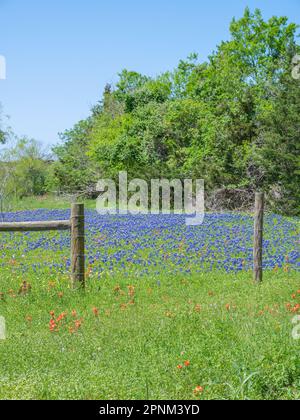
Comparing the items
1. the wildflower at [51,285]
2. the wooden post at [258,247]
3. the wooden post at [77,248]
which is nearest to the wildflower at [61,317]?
the wooden post at [77,248]

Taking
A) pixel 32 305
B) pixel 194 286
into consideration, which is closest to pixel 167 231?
pixel 194 286

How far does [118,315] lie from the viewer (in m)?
7.93

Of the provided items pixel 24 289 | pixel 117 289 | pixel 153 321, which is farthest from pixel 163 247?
pixel 153 321

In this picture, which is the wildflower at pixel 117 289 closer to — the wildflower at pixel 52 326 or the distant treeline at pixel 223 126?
the wildflower at pixel 52 326

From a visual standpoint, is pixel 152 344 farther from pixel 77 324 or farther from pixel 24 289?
pixel 24 289

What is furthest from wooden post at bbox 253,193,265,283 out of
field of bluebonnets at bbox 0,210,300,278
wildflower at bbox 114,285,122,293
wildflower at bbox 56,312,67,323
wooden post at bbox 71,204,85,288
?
wildflower at bbox 56,312,67,323

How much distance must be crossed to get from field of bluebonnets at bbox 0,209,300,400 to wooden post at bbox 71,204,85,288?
0.23 meters

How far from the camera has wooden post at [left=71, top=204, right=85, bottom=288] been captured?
9.45 meters

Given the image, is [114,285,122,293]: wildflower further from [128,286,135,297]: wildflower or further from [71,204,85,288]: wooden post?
[71,204,85,288]: wooden post

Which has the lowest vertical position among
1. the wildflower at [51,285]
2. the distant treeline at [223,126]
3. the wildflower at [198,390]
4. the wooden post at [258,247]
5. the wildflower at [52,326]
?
the wildflower at [52,326]

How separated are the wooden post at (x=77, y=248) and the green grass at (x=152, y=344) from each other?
0.27 metres

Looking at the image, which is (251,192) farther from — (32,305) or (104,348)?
(104,348)

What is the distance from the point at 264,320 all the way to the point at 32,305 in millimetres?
3792

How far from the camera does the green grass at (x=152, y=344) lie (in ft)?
15.7
